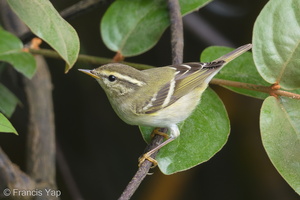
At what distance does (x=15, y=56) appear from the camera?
2105mm

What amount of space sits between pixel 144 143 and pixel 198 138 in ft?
4.68

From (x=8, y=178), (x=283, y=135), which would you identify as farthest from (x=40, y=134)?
(x=283, y=135)

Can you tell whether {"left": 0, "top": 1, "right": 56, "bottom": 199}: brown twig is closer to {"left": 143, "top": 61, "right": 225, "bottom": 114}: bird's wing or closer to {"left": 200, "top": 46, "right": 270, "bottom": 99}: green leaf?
{"left": 143, "top": 61, "right": 225, "bottom": 114}: bird's wing

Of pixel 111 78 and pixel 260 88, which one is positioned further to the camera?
pixel 111 78

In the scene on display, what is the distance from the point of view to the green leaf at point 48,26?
4.62ft

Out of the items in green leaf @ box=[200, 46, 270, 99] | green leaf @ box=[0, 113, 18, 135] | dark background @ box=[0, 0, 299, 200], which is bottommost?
dark background @ box=[0, 0, 299, 200]

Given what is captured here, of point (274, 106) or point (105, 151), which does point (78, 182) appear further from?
point (274, 106)

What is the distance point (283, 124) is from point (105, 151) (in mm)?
1752

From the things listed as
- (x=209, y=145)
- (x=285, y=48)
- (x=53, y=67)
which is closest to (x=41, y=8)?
(x=209, y=145)

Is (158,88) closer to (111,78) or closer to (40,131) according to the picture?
(111,78)

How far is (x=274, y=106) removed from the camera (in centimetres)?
175

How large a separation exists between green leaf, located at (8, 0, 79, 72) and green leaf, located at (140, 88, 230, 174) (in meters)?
0.54

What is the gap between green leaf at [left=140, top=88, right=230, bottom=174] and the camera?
5.53 ft

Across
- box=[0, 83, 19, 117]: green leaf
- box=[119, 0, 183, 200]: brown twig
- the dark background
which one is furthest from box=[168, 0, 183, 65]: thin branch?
the dark background
